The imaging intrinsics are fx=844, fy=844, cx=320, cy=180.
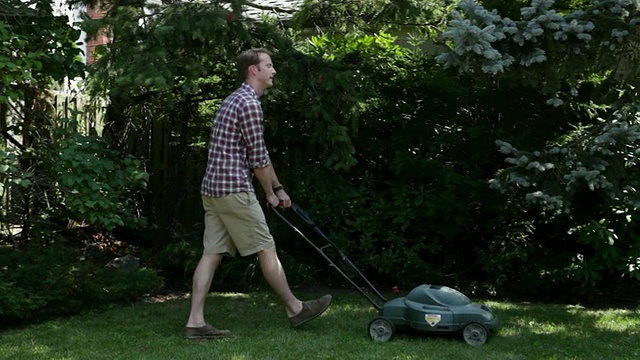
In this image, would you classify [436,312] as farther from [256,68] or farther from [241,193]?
[256,68]

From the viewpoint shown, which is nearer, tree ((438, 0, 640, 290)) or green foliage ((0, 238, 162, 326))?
tree ((438, 0, 640, 290))

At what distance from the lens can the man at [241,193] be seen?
5.47m

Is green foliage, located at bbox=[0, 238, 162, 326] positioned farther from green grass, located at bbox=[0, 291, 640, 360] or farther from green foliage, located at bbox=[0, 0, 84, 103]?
green foliage, located at bbox=[0, 0, 84, 103]

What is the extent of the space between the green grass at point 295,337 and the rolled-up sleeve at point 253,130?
119 cm

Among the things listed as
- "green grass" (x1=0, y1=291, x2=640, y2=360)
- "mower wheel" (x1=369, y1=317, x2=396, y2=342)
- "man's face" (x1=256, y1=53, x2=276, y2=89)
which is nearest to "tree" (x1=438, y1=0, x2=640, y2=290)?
"green grass" (x1=0, y1=291, x2=640, y2=360)

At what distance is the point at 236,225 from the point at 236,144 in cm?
53

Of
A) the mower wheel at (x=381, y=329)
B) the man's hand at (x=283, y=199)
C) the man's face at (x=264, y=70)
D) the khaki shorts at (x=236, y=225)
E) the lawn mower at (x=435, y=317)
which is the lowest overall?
the mower wheel at (x=381, y=329)

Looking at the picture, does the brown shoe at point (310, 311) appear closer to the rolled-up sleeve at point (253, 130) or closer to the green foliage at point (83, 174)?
the rolled-up sleeve at point (253, 130)

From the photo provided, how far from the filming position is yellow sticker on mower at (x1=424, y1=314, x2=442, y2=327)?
5.37m

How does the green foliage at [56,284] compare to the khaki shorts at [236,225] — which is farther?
the green foliage at [56,284]

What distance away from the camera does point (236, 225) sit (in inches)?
219

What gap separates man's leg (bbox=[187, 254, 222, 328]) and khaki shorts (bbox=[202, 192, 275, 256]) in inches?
2.5

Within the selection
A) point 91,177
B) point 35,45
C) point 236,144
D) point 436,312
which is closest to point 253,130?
point 236,144

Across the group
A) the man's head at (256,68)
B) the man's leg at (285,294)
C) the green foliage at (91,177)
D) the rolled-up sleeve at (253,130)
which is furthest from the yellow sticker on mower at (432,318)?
the green foliage at (91,177)
